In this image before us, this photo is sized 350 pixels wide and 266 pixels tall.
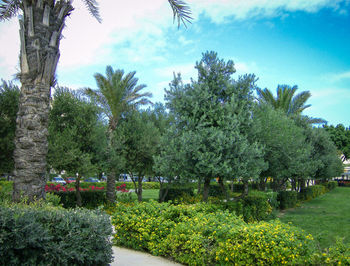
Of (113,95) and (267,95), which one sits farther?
(267,95)

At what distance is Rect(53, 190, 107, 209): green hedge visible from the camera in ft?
45.0

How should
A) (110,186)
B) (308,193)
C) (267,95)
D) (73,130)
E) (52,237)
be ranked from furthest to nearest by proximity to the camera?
(308,193) → (267,95) → (110,186) → (73,130) → (52,237)

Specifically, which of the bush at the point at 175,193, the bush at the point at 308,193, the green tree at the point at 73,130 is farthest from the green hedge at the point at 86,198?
the bush at the point at 308,193

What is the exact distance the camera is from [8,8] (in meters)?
7.98

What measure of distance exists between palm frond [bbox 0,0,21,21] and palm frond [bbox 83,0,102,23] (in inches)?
75.9

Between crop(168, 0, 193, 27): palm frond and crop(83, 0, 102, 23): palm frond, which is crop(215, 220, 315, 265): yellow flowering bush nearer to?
crop(168, 0, 193, 27): palm frond

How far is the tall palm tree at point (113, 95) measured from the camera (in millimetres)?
16359

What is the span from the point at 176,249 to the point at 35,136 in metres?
4.00

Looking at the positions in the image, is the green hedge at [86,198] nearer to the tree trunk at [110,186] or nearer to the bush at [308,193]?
the tree trunk at [110,186]

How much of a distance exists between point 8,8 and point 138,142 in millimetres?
9407

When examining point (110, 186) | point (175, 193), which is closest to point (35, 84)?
point (110, 186)

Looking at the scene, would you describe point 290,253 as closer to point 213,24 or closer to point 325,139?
point 213,24

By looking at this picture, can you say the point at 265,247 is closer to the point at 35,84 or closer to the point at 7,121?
the point at 35,84

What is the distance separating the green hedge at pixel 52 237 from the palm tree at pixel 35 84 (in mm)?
2411
